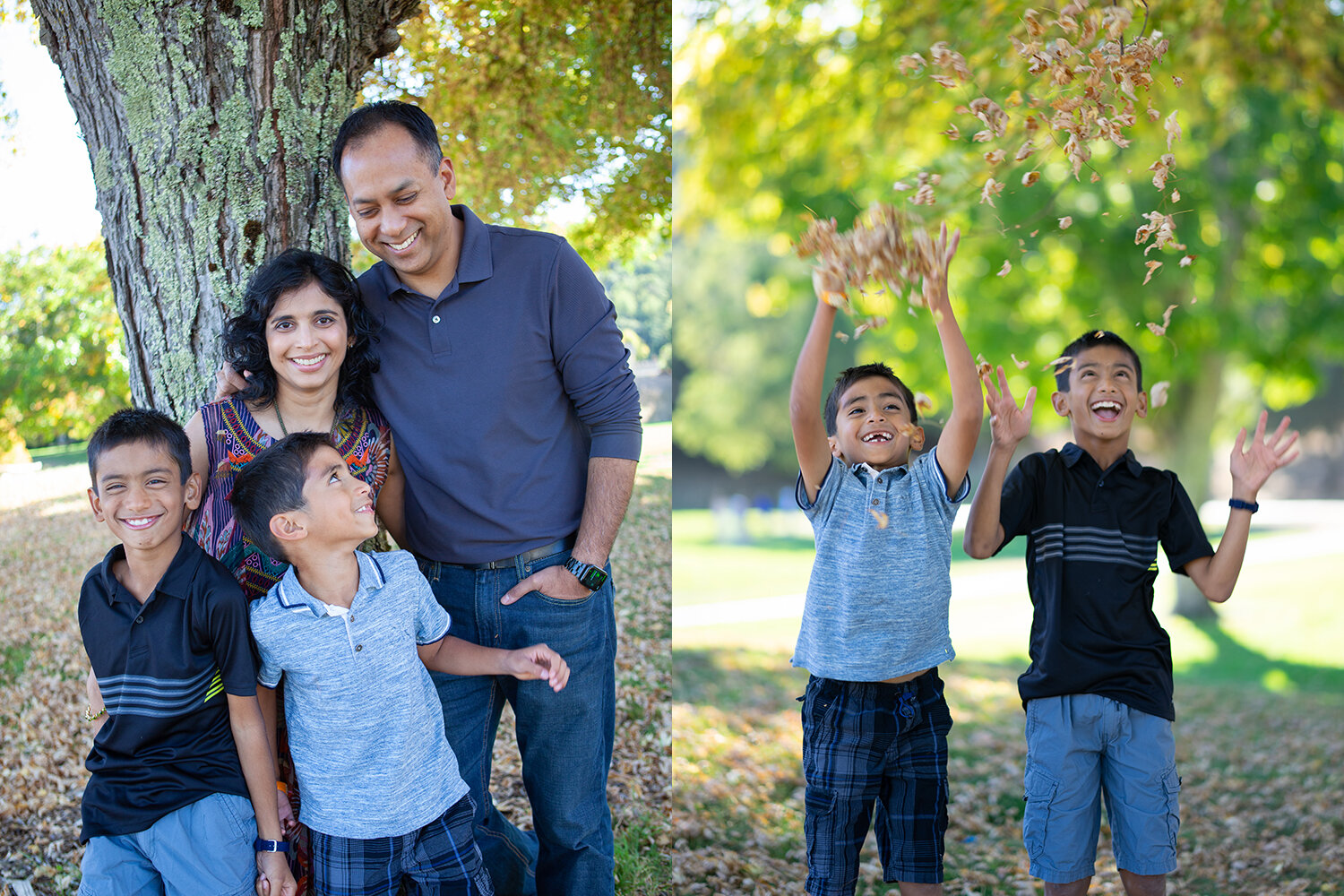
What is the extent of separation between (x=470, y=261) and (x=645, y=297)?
2.46m

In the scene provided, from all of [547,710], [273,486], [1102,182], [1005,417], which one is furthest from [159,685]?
[1102,182]

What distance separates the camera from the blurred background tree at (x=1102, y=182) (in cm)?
594

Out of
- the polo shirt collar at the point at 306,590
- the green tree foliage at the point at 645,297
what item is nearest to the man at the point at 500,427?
the polo shirt collar at the point at 306,590

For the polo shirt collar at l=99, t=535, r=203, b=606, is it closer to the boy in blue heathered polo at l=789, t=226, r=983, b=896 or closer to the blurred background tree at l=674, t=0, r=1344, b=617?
the boy in blue heathered polo at l=789, t=226, r=983, b=896

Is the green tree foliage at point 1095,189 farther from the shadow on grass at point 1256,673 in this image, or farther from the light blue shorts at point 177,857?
the light blue shorts at point 177,857

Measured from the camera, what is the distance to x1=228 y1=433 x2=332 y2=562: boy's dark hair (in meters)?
2.15

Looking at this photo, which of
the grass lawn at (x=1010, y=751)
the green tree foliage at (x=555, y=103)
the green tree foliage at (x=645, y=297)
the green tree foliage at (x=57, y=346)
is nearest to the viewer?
the grass lawn at (x=1010, y=751)

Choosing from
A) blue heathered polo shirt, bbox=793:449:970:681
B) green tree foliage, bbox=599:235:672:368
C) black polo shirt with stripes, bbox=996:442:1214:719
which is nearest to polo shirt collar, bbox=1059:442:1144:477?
black polo shirt with stripes, bbox=996:442:1214:719

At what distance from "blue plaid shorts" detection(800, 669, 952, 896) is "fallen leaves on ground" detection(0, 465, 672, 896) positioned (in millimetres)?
1377

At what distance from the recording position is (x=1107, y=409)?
261 centimetres

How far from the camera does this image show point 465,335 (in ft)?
8.07

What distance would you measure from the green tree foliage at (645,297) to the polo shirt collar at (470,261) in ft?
7.53

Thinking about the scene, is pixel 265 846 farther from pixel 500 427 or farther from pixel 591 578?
pixel 500 427

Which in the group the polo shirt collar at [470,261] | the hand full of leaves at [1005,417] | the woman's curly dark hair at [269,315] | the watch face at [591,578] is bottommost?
the watch face at [591,578]
